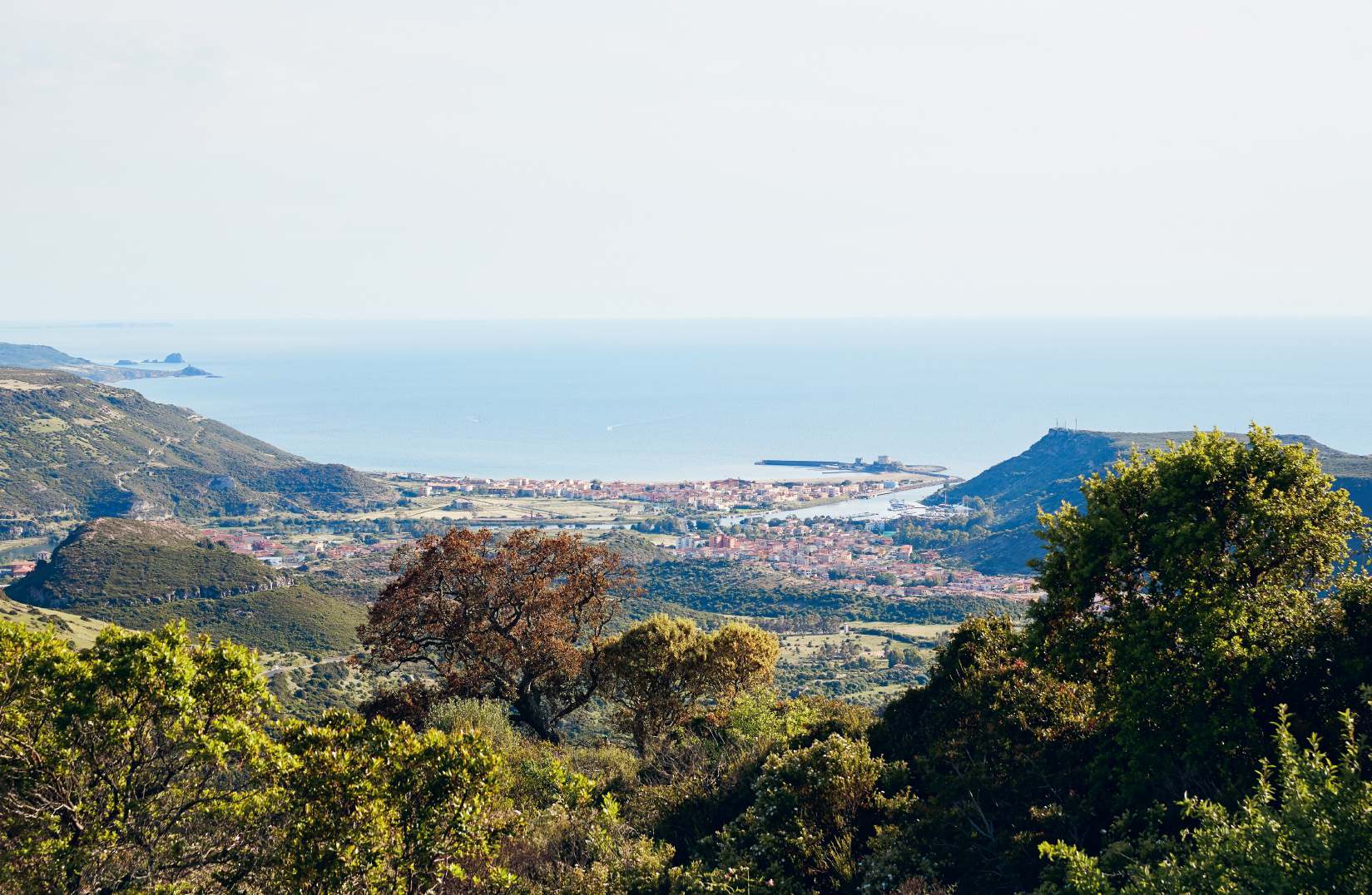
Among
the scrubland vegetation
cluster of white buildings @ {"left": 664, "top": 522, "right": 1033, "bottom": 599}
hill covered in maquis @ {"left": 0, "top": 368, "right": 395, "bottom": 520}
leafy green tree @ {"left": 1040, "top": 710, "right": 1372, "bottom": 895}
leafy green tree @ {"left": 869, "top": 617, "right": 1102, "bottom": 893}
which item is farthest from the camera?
hill covered in maquis @ {"left": 0, "top": 368, "right": 395, "bottom": 520}

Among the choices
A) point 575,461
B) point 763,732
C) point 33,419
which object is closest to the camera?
point 763,732

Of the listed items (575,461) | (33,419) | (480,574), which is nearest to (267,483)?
(33,419)

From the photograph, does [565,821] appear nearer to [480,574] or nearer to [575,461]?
[480,574]

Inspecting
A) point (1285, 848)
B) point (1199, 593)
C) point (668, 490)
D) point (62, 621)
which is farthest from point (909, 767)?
point (668, 490)

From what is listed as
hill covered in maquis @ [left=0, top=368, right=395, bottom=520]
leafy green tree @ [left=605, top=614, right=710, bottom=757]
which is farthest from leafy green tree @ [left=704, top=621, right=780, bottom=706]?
hill covered in maquis @ [left=0, top=368, right=395, bottom=520]

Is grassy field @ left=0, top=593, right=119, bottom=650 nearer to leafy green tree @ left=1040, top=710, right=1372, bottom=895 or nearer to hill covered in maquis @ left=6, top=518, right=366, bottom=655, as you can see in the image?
hill covered in maquis @ left=6, top=518, right=366, bottom=655

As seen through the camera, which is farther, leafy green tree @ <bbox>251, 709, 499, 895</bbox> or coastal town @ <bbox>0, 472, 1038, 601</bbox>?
coastal town @ <bbox>0, 472, 1038, 601</bbox>

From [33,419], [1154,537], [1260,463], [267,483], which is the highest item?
[1260,463]
